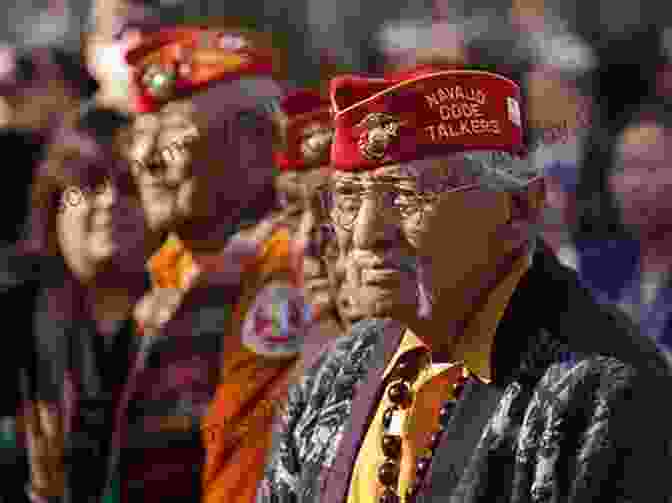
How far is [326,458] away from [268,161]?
2.34m

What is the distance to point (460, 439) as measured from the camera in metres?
3.87

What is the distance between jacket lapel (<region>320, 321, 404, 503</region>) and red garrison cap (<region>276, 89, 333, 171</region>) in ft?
5.79

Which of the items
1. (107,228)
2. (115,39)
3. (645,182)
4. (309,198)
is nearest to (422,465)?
(309,198)

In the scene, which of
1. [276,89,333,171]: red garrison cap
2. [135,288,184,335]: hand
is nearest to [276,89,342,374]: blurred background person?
[276,89,333,171]: red garrison cap

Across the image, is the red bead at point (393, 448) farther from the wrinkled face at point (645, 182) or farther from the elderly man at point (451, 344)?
the wrinkled face at point (645, 182)

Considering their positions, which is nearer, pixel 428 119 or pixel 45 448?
pixel 428 119

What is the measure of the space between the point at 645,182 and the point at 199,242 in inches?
56.2

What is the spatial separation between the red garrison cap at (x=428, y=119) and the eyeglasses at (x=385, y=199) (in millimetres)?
46

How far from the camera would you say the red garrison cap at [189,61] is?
635 centimetres

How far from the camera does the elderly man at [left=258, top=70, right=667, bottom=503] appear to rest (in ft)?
12.2

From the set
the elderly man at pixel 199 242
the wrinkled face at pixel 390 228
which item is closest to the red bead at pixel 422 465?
the wrinkled face at pixel 390 228

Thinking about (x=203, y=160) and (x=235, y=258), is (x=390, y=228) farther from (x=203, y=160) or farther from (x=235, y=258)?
(x=203, y=160)

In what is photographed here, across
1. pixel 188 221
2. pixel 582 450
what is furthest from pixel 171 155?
pixel 582 450

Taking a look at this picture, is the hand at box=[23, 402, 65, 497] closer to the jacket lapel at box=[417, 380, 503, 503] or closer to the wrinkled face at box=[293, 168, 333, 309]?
the wrinkled face at box=[293, 168, 333, 309]
